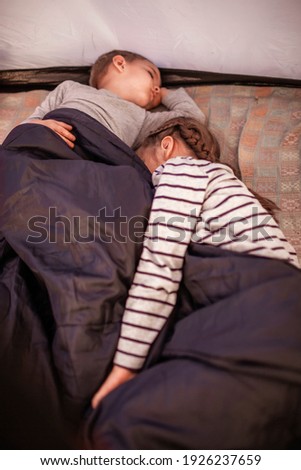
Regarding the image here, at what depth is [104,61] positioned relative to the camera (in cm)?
146

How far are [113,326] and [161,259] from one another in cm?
16

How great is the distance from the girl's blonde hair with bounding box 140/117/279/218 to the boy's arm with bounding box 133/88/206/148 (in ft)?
0.48

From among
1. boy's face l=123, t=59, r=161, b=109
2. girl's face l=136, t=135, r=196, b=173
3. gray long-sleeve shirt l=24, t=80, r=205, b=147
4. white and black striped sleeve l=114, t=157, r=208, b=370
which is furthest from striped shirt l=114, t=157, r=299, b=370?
boy's face l=123, t=59, r=161, b=109

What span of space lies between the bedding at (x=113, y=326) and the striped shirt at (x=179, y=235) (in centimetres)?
3

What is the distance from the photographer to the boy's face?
4.66 ft

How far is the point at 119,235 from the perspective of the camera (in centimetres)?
87

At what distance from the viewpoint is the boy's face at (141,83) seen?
1419mm

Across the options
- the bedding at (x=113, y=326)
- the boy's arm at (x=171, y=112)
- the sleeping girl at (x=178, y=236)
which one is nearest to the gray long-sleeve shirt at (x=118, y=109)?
the boy's arm at (x=171, y=112)

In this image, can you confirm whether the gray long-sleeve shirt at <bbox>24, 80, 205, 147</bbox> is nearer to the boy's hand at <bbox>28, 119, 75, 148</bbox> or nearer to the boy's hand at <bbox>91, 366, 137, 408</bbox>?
the boy's hand at <bbox>28, 119, 75, 148</bbox>

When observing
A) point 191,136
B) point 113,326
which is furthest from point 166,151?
point 113,326

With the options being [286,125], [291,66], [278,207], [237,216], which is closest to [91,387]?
[237,216]

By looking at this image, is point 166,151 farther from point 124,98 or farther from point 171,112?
point 124,98
